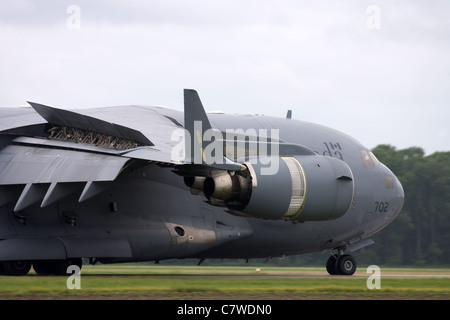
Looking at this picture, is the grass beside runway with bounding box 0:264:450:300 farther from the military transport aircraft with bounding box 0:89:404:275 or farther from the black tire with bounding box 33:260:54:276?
the black tire with bounding box 33:260:54:276

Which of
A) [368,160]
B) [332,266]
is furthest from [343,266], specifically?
[368,160]

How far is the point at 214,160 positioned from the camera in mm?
18094

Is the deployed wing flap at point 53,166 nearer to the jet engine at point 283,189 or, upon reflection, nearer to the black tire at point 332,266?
the jet engine at point 283,189

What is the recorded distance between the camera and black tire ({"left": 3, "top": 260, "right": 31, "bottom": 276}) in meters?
22.9

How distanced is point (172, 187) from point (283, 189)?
5.08 meters

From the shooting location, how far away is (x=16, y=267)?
23094 millimetres

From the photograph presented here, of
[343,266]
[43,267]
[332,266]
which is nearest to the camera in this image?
[43,267]

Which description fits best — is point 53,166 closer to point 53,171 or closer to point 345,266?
point 53,171

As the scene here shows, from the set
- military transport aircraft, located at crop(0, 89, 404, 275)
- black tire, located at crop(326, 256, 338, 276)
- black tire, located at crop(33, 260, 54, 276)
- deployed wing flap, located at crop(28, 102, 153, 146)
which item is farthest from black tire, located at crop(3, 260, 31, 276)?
black tire, located at crop(326, 256, 338, 276)

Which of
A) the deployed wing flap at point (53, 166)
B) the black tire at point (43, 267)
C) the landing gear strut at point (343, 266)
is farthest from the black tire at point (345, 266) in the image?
the deployed wing flap at point (53, 166)

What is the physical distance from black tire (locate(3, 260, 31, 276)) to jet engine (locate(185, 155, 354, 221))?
5.51 meters

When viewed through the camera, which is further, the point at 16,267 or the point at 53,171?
the point at 16,267
